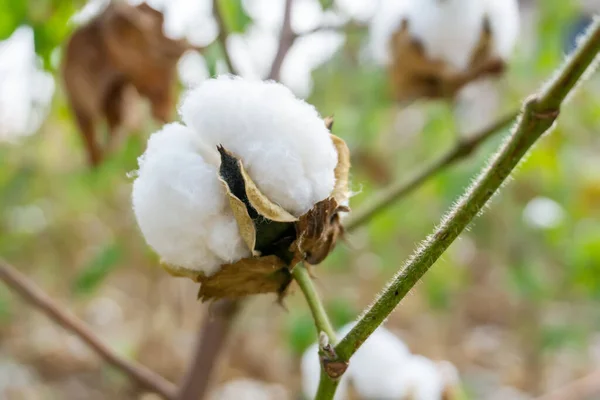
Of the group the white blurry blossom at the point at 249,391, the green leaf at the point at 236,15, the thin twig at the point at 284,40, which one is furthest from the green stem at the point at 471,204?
the white blurry blossom at the point at 249,391

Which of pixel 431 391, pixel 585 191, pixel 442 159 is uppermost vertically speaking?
pixel 585 191

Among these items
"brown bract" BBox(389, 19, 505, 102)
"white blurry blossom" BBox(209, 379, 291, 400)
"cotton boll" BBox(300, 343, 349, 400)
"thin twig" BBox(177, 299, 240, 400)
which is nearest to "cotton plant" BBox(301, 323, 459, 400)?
"cotton boll" BBox(300, 343, 349, 400)

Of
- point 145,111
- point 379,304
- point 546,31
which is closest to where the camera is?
point 379,304

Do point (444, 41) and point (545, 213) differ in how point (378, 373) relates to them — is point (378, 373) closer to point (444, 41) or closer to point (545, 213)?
point (444, 41)

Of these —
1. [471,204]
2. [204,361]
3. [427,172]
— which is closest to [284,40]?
[427,172]

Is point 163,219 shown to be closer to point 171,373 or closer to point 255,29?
point 255,29

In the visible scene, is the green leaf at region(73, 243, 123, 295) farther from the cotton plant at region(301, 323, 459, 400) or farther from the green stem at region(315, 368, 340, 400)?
the green stem at region(315, 368, 340, 400)

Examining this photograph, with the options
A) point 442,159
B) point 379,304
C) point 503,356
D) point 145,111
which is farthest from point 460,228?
point 503,356

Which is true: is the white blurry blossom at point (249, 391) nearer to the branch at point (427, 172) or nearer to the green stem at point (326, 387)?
the branch at point (427, 172)
